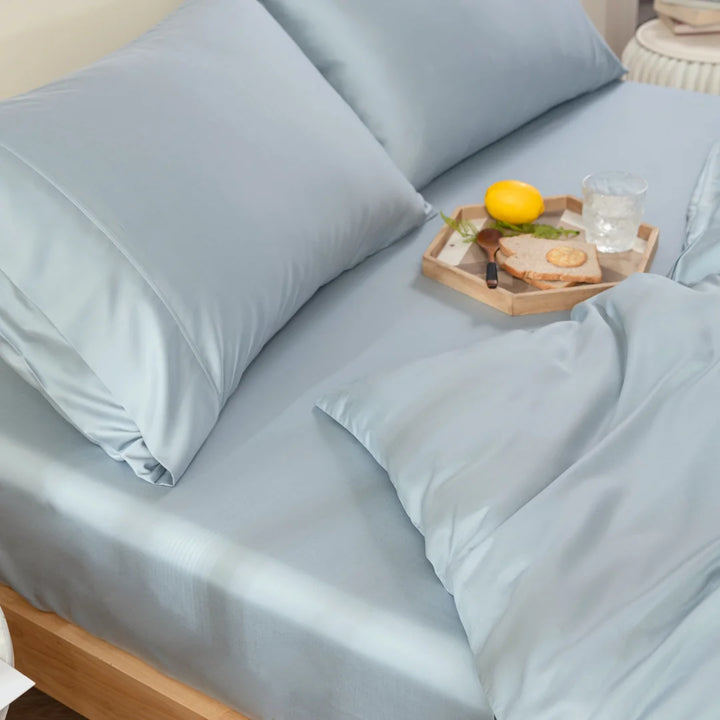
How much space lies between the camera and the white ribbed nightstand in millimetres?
2656

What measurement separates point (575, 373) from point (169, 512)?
52 centimetres

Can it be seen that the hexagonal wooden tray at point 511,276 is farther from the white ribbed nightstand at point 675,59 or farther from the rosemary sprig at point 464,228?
the white ribbed nightstand at point 675,59

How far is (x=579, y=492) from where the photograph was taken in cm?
111

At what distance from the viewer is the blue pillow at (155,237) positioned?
1.28 m

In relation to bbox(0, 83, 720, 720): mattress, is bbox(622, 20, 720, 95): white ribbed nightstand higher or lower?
lower

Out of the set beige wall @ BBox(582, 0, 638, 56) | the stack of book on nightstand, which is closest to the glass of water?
the stack of book on nightstand

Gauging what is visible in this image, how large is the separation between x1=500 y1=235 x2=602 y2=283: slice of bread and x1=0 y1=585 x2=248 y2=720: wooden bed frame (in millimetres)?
768

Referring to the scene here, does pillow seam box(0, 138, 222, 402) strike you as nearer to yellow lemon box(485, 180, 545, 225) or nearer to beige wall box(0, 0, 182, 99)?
beige wall box(0, 0, 182, 99)

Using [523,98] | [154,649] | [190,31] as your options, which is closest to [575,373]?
[154,649]

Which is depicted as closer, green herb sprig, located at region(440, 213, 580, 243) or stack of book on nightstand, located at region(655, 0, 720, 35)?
green herb sprig, located at region(440, 213, 580, 243)

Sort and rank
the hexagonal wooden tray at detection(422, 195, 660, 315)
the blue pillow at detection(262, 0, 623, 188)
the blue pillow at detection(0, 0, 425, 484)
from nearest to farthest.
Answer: the blue pillow at detection(0, 0, 425, 484) < the hexagonal wooden tray at detection(422, 195, 660, 315) < the blue pillow at detection(262, 0, 623, 188)

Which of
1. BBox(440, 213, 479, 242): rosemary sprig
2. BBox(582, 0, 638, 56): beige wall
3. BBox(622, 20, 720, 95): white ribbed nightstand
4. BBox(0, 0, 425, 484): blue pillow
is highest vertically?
BBox(0, 0, 425, 484): blue pillow

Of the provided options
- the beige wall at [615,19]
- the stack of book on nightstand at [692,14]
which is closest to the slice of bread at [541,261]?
the stack of book on nightstand at [692,14]

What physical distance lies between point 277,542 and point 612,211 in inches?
32.1
